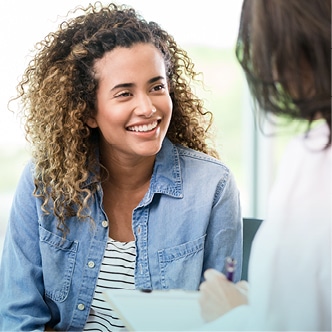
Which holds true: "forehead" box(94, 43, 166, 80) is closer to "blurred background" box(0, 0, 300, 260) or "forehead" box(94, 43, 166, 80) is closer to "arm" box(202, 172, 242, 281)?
"arm" box(202, 172, 242, 281)

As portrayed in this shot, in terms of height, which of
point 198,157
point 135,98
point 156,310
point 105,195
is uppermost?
point 135,98

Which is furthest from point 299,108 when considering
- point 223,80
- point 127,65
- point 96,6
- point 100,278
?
point 223,80

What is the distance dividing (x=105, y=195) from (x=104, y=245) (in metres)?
0.16

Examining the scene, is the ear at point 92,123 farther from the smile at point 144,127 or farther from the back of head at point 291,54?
the back of head at point 291,54

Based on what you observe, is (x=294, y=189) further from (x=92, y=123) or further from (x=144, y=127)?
(x=92, y=123)

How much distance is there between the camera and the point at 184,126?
183 cm

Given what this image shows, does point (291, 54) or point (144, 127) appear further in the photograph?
point (144, 127)

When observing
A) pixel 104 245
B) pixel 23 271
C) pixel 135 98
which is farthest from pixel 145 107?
pixel 23 271

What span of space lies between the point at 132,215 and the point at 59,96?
36 centimetres

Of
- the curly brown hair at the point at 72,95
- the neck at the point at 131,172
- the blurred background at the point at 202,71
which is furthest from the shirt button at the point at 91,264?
the blurred background at the point at 202,71

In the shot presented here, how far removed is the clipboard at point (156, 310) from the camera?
3.90 feet

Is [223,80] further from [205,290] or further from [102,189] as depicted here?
[205,290]

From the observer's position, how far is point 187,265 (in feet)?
5.36

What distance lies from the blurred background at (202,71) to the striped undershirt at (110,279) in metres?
1.17
